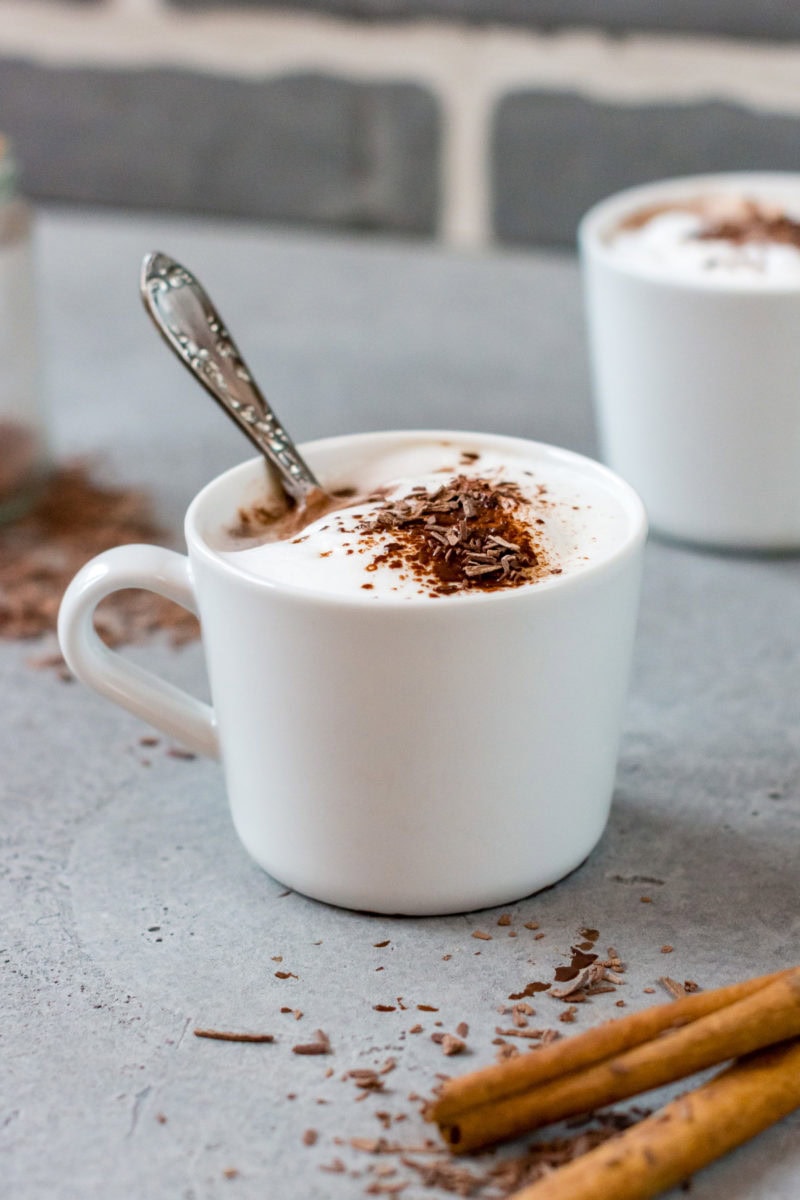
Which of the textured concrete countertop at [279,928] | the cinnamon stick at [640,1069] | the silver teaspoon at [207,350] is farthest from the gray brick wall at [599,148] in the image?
the cinnamon stick at [640,1069]

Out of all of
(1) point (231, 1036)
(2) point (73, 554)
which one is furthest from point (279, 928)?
(2) point (73, 554)

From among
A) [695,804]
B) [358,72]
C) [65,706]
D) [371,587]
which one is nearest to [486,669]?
[371,587]

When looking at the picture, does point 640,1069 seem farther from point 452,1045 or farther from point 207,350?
point 207,350

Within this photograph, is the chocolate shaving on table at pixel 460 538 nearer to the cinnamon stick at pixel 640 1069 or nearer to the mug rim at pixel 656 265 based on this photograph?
the cinnamon stick at pixel 640 1069

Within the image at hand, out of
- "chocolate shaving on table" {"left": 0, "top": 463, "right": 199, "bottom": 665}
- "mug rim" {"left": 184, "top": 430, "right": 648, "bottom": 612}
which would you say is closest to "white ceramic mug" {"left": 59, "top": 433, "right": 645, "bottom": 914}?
"mug rim" {"left": 184, "top": 430, "right": 648, "bottom": 612}

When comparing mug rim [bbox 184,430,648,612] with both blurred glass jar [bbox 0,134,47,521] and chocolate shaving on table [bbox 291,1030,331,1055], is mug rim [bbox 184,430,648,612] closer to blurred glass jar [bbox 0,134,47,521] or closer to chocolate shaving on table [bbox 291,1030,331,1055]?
chocolate shaving on table [bbox 291,1030,331,1055]

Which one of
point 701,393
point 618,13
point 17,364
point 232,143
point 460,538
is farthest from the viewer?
point 232,143
